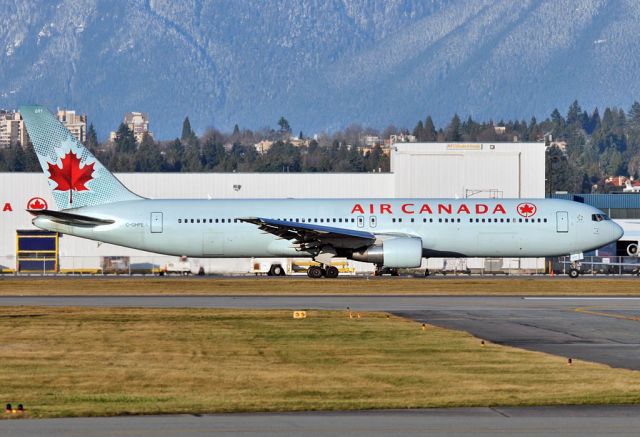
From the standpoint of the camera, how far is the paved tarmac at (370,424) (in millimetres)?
17016

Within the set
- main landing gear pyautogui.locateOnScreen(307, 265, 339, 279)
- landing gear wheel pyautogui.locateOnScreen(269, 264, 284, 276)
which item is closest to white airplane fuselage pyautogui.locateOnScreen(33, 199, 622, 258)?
main landing gear pyautogui.locateOnScreen(307, 265, 339, 279)

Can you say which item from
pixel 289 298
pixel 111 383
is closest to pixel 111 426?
pixel 111 383

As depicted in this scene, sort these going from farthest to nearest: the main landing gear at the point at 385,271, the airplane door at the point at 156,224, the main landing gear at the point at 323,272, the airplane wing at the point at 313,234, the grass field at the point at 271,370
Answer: the main landing gear at the point at 385,271 → the airplane door at the point at 156,224 → the main landing gear at the point at 323,272 → the airplane wing at the point at 313,234 → the grass field at the point at 271,370

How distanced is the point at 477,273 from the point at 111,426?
196 ft

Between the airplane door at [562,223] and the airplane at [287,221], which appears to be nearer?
the airplane at [287,221]

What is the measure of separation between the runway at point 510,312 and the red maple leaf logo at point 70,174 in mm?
14648

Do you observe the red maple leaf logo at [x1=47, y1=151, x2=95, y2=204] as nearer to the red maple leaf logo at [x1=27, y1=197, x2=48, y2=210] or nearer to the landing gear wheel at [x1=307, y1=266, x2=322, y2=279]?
the landing gear wheel at [x1=307, y1=266, x2=322, y2=279]

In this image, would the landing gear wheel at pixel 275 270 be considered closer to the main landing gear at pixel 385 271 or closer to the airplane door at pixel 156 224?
the main landing gear at pixel 385 271

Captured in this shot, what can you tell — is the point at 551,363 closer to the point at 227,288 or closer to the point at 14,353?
the point at 14,353

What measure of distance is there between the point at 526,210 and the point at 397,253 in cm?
742

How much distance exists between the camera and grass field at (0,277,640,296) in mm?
49375

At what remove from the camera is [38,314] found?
3662cm

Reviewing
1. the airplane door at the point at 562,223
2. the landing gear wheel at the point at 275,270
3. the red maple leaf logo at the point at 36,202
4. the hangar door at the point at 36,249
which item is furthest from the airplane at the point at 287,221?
the hangar door at the point at 36,249

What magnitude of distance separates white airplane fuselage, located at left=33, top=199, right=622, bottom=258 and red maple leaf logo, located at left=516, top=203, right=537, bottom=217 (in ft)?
0.16
